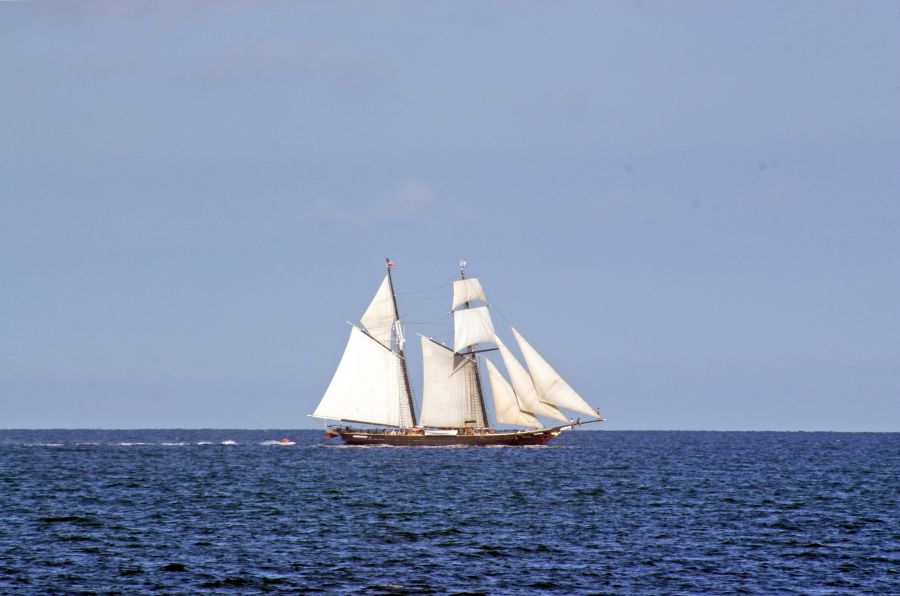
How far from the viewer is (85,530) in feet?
185

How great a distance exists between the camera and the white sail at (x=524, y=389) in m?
128

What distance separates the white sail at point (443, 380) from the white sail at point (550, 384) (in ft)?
31.5

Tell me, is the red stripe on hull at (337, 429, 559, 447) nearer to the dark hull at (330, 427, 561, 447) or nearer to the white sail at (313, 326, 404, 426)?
the dark hull at (330, 427, 561, 447)

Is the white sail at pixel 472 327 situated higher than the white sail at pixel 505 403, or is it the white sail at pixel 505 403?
the white sail at pixel 472 327

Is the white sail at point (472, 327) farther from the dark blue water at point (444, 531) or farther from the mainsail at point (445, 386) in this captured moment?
the dark blue water at point (444, 531)

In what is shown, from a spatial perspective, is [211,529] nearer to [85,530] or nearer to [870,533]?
[85,530]

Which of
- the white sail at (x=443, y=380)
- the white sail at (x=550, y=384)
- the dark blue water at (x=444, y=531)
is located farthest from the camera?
the white sail at (x=443, y=380)

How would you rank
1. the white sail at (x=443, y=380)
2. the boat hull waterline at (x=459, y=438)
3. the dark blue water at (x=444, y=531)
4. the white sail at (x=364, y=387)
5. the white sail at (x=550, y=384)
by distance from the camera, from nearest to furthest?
the dark blue water at (x=444, y=531) < the white sail at (x=550, y=384) < the white sail at (x=364, y=387) < the white sail at (x=443, y=380) < the boat hull waterline at (x=459, y=438)

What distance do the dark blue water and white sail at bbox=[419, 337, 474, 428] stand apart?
105 feet

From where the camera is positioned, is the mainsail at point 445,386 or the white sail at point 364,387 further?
the mainsail at point 445,386

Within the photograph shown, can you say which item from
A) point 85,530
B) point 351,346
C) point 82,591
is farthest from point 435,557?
point 351,346

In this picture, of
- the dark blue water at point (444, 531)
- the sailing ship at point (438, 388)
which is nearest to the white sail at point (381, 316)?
the sailing ship at point (438, 388)

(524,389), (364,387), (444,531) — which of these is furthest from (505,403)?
(444,531)

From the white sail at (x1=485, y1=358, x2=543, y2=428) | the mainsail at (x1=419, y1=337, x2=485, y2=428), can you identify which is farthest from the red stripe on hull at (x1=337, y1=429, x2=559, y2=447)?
the white sail at (x1=485, y1=358, x2=543, y2=428)
